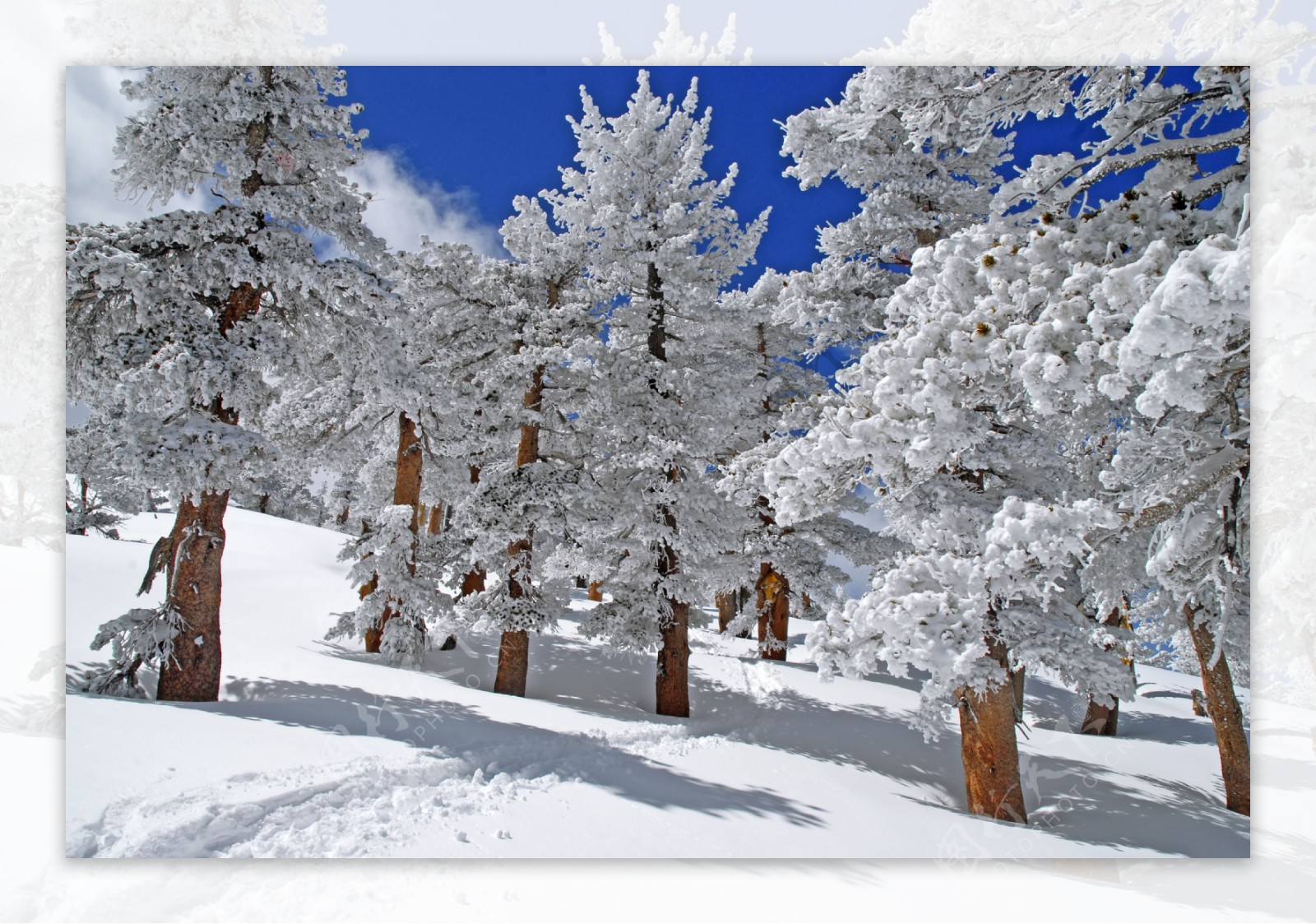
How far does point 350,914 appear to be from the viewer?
162 inches

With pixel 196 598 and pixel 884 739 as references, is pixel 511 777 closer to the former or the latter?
pixel 196 598

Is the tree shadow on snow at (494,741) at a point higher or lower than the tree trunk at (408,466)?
lower

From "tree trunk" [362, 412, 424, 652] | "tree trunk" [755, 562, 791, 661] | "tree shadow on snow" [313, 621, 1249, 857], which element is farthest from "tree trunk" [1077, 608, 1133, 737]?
"tree trunk" [362, 412, 424, 652]

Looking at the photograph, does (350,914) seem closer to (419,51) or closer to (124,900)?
(124,900)

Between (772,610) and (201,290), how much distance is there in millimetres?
12026

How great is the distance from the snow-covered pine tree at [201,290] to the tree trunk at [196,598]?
0.5 inches

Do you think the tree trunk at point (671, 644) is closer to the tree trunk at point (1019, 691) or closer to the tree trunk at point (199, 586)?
the tree trunk at point (1019, 691)

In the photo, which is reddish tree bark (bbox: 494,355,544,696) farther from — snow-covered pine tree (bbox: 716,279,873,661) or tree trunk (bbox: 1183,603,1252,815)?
tree trunk (bbox: 1183,603,1252,815)

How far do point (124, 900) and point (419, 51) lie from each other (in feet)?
20.8

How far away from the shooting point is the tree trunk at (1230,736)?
197 inches

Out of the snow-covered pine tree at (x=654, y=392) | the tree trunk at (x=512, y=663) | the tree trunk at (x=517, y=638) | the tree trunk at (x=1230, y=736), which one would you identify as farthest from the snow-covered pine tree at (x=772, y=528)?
the tree trunk at (x=1230, y=736)

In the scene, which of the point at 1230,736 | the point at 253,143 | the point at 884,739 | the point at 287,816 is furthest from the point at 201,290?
the point at 1230,736

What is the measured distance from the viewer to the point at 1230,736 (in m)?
5.21

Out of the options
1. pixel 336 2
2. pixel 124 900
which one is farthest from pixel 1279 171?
pixel 124 900
